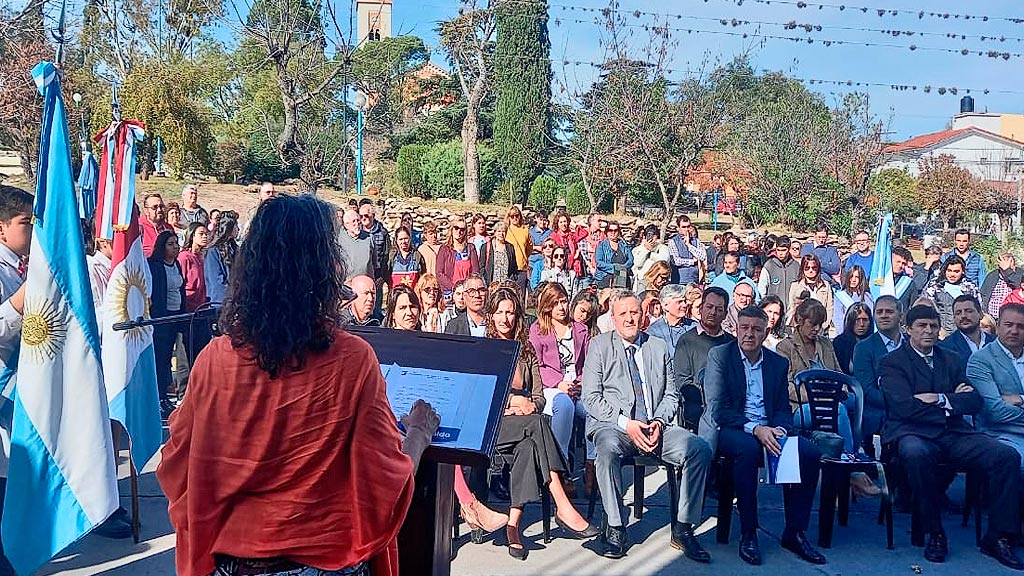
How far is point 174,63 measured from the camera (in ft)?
83.2

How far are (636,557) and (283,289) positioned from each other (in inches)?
143

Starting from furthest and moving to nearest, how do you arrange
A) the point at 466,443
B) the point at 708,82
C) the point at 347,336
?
the point at 708,82
the point at 466,443
the point at 347,336

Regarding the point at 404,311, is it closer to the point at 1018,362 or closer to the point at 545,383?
the point at 545,383

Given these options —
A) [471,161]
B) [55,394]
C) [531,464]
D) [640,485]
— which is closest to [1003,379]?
[640,485]

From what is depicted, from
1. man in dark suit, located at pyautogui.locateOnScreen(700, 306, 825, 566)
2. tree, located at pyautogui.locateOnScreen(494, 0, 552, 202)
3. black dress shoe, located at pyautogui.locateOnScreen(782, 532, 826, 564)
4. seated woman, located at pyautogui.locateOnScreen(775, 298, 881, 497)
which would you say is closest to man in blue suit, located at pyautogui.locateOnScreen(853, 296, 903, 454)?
seated woman, located at pyautogui.locateOnScreen(775, 298, 881, 497)

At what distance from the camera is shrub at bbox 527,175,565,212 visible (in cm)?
3006

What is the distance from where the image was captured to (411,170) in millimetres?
29953

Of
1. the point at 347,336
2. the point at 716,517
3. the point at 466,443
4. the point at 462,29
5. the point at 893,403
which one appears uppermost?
the point at 462,29

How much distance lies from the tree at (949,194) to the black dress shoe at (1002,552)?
1313 inches

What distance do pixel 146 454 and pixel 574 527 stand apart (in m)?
→ 2.51

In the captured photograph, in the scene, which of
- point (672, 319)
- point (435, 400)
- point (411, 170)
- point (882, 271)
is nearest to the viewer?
point (435, 400)

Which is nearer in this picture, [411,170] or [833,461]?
[833,461]

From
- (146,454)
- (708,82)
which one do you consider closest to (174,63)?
(708,82)

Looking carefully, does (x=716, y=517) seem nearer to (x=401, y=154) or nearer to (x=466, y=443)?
(x=466, y=443)
